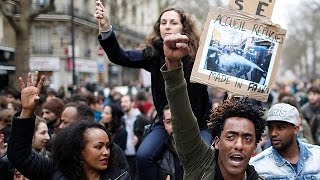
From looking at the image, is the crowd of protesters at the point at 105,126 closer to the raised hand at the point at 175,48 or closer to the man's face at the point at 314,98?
the man's face at the point at 314,98

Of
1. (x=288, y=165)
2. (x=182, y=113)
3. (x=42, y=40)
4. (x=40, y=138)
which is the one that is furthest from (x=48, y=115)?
(x=42, y=40)

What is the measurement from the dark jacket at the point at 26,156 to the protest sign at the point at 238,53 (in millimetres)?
972

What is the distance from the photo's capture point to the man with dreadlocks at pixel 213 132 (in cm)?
301

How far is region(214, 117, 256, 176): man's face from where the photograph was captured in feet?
10.5

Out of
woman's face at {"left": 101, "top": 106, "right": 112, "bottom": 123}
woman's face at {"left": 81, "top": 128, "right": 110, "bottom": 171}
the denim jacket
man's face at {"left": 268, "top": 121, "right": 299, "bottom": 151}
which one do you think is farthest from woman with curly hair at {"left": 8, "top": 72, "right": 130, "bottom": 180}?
woman's face at {"left": 101, "top": 106, "right": 112, "bottom": 123}

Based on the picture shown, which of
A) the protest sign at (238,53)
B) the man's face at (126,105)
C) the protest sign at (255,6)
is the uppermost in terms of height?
the protest sign at (255,6)

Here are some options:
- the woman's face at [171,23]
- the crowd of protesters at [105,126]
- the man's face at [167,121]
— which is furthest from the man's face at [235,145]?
the man's face at [167,121]

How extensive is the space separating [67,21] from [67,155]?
3915 centimetres

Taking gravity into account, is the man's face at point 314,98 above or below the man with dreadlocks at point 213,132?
below

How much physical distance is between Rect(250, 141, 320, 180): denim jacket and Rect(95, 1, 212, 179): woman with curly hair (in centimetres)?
51

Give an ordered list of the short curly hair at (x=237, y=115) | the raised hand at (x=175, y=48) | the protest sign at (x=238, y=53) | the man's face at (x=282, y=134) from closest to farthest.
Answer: the raised hand at (x=175, y=48)
the short curly hair at (x=237, y=115)
the protest sign at (x=238, y=53)
the man's face at (x=282, y=134)

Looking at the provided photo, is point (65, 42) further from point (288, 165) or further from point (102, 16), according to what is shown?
point (288, 165)

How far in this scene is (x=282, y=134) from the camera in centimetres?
450

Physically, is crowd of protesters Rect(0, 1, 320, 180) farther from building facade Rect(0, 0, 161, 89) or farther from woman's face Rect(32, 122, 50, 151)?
building facade Rect(0, 0, 161, 89)
